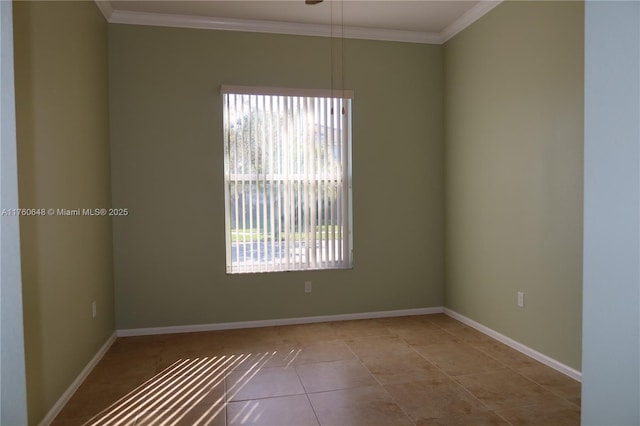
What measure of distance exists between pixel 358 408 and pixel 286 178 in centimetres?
228

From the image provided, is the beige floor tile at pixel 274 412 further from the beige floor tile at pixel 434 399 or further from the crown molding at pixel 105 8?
the crown molding at pixel 105 8

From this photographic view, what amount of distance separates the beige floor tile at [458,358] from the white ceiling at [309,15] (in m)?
2.82

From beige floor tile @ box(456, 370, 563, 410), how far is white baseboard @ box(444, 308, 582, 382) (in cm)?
31

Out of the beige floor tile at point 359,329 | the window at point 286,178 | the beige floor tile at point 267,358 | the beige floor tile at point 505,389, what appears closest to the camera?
the beige floor tile at point 505,389

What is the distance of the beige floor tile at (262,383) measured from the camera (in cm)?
278

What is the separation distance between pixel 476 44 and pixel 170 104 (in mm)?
2795

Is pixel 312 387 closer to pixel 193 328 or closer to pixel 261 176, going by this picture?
pixel 193 328

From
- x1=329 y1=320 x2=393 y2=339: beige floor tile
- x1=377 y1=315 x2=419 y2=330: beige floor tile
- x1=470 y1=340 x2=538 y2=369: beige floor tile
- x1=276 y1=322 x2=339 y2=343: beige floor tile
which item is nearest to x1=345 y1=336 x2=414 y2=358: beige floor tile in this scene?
x1=329 y1=320 x2=393 y2=339: beige floor tile

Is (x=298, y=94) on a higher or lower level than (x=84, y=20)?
lower

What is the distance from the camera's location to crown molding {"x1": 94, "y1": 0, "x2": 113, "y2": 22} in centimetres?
355

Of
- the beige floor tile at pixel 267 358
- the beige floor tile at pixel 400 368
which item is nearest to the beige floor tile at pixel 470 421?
the beige floor tile at pixel 400 368

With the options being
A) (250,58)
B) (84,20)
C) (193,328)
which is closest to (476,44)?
(250,58)

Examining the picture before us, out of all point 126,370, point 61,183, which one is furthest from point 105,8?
point 126,370

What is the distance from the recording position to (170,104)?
4023 millimetres
